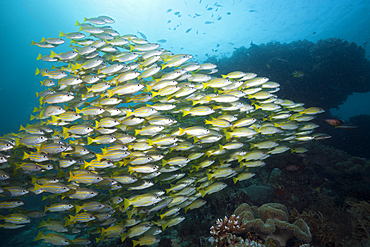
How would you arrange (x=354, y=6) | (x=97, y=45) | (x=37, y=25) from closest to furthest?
(x=97, y=45) < (x=354, y=6) < (x=37, y=25)

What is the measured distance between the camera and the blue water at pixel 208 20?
2927 centimetres

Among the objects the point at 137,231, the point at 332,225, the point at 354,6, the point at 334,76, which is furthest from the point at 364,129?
the point at 354,6

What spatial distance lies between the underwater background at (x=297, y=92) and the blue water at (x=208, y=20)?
210mm

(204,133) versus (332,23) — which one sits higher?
(332,23)

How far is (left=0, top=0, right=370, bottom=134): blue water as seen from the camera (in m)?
29.3

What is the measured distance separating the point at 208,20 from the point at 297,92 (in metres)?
33.6

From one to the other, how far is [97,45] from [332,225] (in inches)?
363

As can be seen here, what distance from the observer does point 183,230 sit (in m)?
6.45

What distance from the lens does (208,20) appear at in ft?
119

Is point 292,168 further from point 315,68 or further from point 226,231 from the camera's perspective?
point 315,68

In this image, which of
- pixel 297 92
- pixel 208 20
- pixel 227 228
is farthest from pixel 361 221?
pixel 208 20

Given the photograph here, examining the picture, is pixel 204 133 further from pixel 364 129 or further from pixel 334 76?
pixel 364 129

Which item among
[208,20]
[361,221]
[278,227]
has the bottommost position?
[361,221]

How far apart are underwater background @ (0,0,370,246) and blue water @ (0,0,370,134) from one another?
21cm
